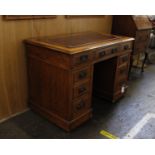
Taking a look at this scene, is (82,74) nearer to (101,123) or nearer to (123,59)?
(101,123)

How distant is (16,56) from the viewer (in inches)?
78.3

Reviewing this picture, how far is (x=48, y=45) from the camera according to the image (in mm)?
1788

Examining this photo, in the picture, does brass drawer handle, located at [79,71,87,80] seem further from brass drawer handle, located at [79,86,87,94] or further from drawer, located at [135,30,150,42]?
drawer, located at [135,30,150,42]

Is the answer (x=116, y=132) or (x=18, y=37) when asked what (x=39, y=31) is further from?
(x=116, y=132)

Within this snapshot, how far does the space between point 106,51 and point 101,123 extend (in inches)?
28.9

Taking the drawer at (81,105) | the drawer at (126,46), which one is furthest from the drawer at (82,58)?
the drawer at (126,46)

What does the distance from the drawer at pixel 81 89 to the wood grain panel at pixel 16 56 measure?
2.07 ft

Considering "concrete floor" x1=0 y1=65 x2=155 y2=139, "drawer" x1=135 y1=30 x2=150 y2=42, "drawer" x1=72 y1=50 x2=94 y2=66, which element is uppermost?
"drawer" x1=135 y1=30 x2=150 y2=42

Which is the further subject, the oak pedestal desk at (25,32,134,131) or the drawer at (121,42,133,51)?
the drawer at (121,42,133,51)

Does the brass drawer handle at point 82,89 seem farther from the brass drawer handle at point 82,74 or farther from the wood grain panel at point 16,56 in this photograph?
the wood grain panel at point 16,56

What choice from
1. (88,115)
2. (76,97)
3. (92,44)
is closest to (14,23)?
(92,44)

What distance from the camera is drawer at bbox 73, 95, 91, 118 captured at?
1897 millimetres

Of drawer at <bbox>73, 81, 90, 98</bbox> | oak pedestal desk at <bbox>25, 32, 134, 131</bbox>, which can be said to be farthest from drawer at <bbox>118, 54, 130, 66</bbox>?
drawer at <bbox>73, 81, 90, 98</bbox>

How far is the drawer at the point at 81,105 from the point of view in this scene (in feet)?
6.23
